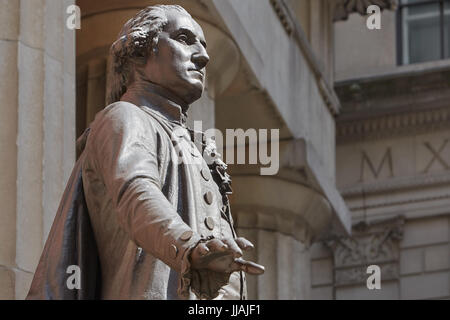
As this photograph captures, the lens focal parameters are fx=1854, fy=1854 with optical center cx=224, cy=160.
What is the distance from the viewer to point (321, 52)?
80.1ft

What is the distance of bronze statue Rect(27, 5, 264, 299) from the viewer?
23.0 ft

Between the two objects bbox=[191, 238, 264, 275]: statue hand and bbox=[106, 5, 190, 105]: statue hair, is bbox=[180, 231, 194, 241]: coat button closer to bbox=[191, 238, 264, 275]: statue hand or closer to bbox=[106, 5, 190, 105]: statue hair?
bbox=[191, 238, 264, 275]: statue hand

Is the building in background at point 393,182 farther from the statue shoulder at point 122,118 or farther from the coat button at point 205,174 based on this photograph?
the statue shoulder at point 122,118

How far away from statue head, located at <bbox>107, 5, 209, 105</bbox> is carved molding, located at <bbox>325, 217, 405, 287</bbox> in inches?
842

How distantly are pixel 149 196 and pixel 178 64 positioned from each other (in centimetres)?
107

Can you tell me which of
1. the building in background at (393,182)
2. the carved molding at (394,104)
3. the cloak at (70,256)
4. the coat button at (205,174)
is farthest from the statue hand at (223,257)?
the carved molding at (394,104)

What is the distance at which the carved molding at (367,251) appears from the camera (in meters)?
29.7

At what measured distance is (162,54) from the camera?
825 cm

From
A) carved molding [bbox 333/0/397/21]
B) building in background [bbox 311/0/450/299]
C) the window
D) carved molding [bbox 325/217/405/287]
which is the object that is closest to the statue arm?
carved molding [bbox 333/0/397/21]

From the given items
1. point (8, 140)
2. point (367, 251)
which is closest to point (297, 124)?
point (8, 140)

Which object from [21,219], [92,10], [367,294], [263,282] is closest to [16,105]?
[21,219]

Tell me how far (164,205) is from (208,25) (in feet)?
32.2
